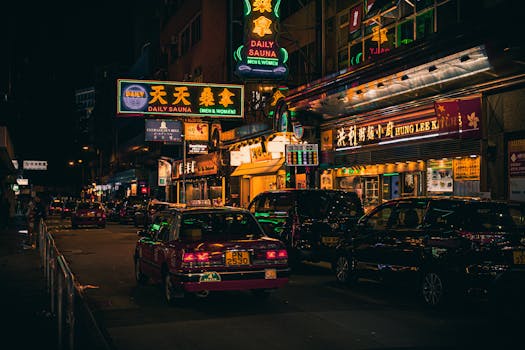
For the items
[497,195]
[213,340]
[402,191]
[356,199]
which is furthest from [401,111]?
[213,340]

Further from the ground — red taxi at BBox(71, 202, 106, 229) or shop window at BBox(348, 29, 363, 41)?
shop window at BBox(348, 29, 363, 41)

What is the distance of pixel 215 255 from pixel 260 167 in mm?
23172

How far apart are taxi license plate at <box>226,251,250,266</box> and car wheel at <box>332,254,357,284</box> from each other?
2.97m

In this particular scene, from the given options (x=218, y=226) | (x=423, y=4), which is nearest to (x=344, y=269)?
(x=218, y=226)

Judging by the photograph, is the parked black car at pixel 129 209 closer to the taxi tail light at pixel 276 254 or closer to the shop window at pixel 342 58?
the shop window at pixel 342 58

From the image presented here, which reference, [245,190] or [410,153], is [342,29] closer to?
[410,153]

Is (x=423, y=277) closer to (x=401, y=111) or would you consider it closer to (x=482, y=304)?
(x=482, y=304)

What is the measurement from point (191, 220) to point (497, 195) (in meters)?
9.15

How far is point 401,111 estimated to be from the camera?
20.3 metres

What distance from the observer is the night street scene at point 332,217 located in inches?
334

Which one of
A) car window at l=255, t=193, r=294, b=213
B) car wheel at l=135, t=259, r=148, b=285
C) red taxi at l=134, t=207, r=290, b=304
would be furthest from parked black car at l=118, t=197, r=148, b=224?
red taxi at l=134, t=207, r=290, b=304

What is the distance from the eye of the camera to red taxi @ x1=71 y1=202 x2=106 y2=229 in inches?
1388

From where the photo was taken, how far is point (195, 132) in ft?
127

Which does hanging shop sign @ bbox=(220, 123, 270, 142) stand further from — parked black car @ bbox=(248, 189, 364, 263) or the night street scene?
parked black car @ bbox=(248, 189, 364, 263)
